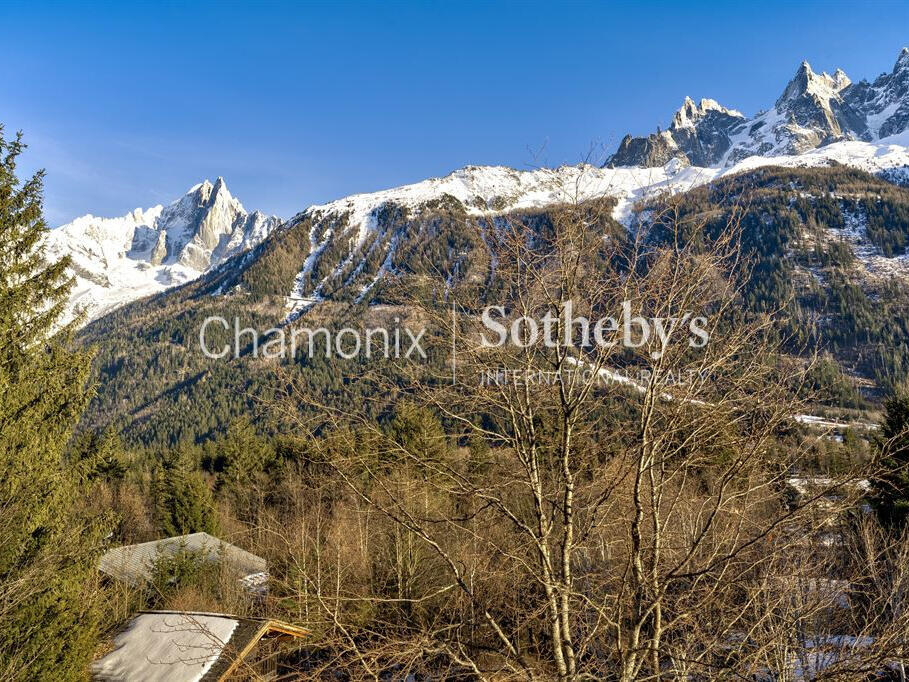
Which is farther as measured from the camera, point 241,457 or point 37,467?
point 241,457

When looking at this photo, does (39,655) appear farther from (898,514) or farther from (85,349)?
(898,514)

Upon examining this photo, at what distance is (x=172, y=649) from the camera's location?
8820 mm

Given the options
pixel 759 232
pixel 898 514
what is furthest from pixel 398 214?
pixel 898 514

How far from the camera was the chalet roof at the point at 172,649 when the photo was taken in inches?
324

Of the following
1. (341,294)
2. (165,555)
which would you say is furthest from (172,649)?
(341,294)

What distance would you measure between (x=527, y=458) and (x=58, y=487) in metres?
8.85

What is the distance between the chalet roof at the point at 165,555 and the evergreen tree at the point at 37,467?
26.6 feet

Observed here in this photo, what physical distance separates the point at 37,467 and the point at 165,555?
454 inches

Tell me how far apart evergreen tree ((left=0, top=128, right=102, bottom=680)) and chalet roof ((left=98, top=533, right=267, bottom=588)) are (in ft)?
26.6

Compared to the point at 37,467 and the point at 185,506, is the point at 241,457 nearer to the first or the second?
the point at 185,506

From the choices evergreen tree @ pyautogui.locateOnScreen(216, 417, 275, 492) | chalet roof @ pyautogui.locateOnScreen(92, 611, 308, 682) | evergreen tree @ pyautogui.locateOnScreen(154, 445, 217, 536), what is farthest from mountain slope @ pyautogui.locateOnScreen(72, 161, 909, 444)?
chalet roof @ pyautogui.locateOnScreen(92, 611, 308, 682)

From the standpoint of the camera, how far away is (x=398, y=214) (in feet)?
653

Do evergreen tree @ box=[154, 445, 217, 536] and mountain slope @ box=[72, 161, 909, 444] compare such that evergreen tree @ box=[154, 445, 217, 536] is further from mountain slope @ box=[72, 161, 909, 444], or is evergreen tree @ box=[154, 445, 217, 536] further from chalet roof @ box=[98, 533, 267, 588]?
mountain slope @ box=[72, 161, 909, 444]

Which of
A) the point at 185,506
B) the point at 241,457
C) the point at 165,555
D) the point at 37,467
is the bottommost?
the point at 185,506
